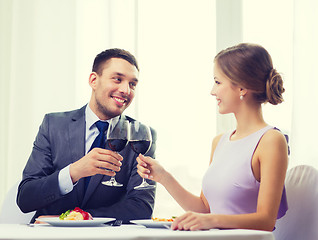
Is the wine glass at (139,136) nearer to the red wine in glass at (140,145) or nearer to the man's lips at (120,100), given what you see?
the red wine in glass at (140,145)

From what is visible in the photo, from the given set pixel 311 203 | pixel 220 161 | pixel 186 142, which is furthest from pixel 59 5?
pixel 311 203

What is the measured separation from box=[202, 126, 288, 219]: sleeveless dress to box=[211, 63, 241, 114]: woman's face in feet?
0.47

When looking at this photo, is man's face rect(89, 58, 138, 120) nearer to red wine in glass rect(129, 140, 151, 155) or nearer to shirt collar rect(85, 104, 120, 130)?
shirt collar rect(85, 104, 120, 130)

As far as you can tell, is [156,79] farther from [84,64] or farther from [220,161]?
[220,161]

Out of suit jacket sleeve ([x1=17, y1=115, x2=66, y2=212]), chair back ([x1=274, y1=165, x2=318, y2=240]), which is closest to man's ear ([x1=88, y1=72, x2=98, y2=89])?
suit jacket sleeve ([x1=17, y1=115, x2=66, y2=212])

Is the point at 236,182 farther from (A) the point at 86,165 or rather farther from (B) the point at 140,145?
(A) the point at 86,165

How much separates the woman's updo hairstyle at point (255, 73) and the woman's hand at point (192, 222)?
668mm

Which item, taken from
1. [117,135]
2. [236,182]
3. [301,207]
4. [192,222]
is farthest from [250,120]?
[192,222]

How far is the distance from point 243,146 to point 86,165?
2.12 feet

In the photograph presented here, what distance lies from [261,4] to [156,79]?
0.88 meters

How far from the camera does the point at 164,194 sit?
3199 millimetres

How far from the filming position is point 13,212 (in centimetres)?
220

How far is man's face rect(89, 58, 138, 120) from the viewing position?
2.47m

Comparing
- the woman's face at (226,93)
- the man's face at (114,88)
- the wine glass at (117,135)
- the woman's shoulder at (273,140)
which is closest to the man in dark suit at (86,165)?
the man's face at (114,88)
